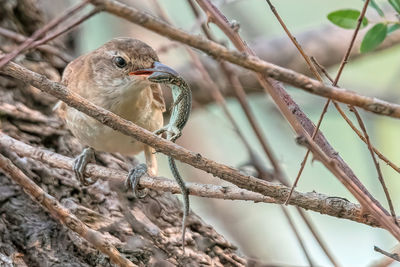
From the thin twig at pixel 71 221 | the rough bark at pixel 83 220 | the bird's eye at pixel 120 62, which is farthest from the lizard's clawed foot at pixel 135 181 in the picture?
the bird's eye at pixel 120 62

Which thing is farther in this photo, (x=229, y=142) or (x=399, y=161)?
(x=229, y=142)

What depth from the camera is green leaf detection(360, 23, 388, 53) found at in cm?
255

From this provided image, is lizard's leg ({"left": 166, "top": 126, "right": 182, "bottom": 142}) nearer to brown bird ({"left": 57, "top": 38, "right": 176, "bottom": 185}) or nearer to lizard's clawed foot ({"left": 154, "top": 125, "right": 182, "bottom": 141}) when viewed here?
lizard's clawed foot ({"left": 154, "top": 125, "right": 182, "bottom": 141})

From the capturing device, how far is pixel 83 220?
3.26 meters

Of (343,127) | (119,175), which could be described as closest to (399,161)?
(343,127)

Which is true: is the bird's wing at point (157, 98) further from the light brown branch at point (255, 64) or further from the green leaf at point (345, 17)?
the light brown branch at point (255, 64)

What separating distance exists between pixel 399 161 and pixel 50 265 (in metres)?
4.64

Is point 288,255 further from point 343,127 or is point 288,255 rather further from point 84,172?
point 84,172

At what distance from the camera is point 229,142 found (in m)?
8.16

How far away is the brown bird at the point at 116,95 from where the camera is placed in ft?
11.6

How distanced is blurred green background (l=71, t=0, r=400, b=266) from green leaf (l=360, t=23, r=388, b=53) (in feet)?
5.72

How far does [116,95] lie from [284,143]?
3.12 m

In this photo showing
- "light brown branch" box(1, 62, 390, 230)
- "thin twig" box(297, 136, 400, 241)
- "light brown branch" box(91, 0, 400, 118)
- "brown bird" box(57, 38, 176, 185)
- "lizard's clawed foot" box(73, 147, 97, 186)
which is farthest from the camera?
"brown bird" box(57, 38, 176, 185)

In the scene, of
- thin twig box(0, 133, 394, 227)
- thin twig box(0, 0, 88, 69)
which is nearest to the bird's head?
thin twig box(0, 133, 394, 227)
